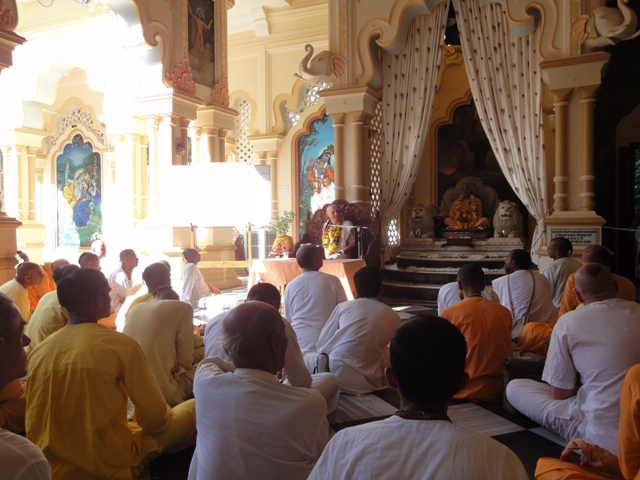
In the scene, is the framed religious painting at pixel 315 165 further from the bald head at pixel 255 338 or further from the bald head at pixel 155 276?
the bald head at pixel 255 338

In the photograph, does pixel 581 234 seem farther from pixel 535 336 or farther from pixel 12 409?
pixel 12 409

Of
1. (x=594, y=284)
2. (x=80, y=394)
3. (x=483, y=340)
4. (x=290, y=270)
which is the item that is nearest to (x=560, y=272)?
(x=483, y=340)

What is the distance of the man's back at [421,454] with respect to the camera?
118 centimetres

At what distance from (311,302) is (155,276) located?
123 centimetres

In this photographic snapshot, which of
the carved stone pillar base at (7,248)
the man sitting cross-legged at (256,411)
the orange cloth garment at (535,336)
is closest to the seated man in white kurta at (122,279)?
the carved stone pillar base at (7,248)

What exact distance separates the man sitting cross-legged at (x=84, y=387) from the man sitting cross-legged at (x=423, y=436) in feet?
4.34

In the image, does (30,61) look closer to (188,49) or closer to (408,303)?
(188,49)

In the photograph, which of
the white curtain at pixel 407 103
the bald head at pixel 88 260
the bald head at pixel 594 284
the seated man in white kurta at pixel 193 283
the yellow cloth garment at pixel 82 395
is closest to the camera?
the yellow cloth garment at pixel 82 395

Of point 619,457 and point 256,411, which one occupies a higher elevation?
point 256,411

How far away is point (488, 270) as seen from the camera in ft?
27.7

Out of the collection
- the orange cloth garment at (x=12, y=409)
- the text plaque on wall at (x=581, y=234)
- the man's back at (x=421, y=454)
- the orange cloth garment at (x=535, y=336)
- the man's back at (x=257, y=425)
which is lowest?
the orange cloth garment at (x=12, y=409)

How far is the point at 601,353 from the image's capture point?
2.51 m

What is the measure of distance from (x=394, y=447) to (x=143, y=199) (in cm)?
1165

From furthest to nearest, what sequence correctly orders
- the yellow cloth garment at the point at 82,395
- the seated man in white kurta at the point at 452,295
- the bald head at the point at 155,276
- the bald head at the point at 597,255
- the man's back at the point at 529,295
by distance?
the man's back at the point at 529,295
the seated man in white kurta at the point at 452,295
the bald head at the point at 597,255
the bald head at the point at 155,276
the yellow cloth garment at the point at 82,395
